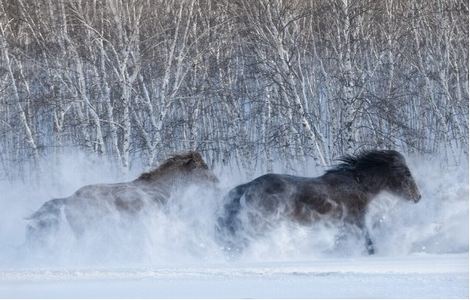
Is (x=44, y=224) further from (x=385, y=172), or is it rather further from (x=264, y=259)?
(x=385, y=172)

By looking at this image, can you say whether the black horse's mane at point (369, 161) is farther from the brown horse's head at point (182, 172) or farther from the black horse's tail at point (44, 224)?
the black horse's tail at point (44, 224)

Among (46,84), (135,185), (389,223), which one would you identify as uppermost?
(46,84)

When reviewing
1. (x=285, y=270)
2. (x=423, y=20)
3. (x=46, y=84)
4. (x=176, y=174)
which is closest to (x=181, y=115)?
(x=46, y=84)

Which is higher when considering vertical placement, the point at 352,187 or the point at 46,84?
the point at 46,84

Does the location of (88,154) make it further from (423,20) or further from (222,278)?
(222,278)

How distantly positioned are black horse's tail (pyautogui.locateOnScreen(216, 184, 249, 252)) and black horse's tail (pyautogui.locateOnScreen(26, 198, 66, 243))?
78.1 inches

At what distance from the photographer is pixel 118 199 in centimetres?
1112

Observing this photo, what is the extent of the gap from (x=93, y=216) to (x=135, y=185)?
778 millimetres

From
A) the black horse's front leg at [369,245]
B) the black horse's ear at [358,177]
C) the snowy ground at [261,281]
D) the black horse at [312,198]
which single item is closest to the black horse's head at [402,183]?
the black horse at [312,198]

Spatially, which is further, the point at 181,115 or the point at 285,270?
the point at 181,115

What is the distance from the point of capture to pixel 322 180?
37.1 feet

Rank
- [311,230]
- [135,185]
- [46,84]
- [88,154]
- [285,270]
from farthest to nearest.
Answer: [46,84] < [88,154] < [135,185] < [311,230] < [285,270]

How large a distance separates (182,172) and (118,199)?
0.96 metres

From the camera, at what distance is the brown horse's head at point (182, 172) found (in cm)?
1157
